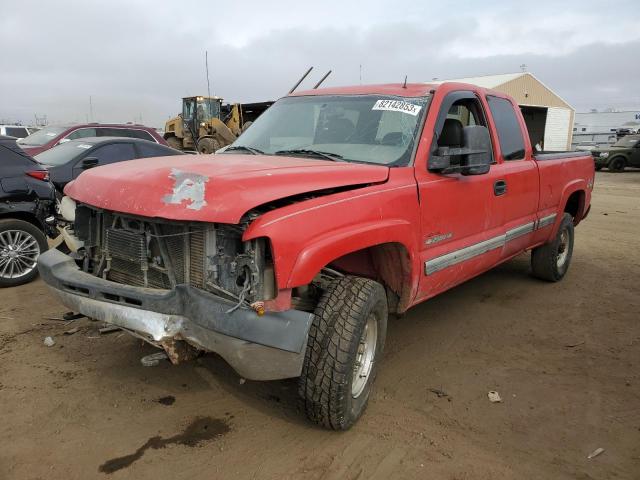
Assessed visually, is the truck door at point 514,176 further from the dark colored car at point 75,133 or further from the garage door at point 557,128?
the garage door at point 557,128

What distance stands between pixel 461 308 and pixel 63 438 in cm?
365

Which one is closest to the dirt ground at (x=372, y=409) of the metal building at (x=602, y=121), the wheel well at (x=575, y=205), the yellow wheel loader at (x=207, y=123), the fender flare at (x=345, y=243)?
the fender flare at (x=345, y=243)

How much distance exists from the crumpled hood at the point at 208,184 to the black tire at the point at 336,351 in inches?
24.5

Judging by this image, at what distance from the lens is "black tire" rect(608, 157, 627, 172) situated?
77.1 feet

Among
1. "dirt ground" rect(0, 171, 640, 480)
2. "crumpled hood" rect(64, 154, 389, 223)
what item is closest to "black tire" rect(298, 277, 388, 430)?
"dirt ground" rect(0, 171, 640, 480)

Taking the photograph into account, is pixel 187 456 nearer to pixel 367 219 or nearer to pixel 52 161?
pixel 367 219

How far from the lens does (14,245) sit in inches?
220

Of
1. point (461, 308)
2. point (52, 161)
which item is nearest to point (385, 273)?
point (461, 308)

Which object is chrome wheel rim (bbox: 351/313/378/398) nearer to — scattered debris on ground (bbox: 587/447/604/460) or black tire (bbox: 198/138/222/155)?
scattered debris on ground (bbox: 587/447/604/460)

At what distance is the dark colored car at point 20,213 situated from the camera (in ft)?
18.3

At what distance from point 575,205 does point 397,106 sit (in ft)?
12.3

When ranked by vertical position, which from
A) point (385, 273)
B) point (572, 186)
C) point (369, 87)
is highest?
point (369, 87)

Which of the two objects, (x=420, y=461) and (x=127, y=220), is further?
(x=127, y=220)

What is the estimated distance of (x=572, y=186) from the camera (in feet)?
19.3
